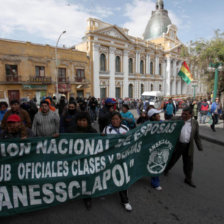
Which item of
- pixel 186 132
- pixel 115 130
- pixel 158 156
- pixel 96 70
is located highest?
pixel 96 70

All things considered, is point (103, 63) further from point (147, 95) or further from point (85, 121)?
point (85, 121)

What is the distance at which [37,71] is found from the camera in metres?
19.2

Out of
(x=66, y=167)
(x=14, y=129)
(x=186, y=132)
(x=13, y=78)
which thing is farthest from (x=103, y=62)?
(x=66, y=167)

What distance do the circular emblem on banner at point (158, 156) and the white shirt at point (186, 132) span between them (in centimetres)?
33

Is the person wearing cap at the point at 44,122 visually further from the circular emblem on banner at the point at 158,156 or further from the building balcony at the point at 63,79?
the building balcony at the point at 63,79

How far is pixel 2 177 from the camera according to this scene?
227 cm

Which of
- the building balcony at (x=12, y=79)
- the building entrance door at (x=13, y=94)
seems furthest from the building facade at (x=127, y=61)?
the building entrance door at (x=13, y=94)

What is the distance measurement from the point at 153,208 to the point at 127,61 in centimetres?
2703

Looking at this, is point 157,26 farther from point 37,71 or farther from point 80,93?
point 37,71

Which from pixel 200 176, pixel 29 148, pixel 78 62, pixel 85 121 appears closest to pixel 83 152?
pixel 85 121

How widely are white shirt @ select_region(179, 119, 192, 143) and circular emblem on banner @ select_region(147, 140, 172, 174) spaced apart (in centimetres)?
33

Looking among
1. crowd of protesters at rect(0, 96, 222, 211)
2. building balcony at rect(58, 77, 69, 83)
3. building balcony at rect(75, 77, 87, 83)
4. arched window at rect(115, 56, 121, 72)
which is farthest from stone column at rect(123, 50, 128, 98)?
crowd of protesters at rect(0, 96, 222, 211)

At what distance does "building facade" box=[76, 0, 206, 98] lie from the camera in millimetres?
23584

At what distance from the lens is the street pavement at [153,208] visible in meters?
2.44
